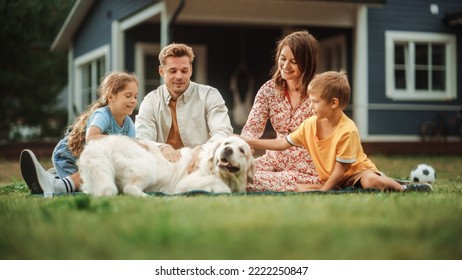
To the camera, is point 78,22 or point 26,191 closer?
point 26,191

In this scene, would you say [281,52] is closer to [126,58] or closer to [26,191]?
[26,191]

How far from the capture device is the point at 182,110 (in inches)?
211

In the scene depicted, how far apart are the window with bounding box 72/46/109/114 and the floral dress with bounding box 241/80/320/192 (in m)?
11.1

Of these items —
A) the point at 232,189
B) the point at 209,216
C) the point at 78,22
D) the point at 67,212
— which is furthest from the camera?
the point at 78,22

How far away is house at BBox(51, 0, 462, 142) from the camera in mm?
12898

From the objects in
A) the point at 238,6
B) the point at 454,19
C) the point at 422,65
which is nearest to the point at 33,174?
the point at 238,6

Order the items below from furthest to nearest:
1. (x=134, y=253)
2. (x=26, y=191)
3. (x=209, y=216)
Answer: (x=26, y=191)
(x=209, y=216)
(x=134, y=253)

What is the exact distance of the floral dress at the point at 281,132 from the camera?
518 cm

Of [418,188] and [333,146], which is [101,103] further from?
[418,188]
